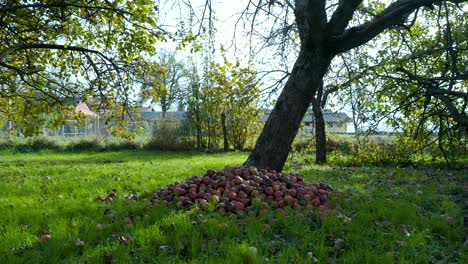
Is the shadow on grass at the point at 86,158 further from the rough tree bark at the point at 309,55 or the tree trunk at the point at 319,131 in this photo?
the rough tree bark at the point at 309,55

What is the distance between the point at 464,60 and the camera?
9.38m

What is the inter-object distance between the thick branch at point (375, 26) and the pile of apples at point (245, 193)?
2475 mm

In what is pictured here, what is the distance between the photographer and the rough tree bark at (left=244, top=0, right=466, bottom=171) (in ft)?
19.8

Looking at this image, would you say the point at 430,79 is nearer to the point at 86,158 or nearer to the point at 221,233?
the point at 221,233

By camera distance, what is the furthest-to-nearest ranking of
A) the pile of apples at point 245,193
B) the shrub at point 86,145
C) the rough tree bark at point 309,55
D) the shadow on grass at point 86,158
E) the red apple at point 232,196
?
the shrub at point 86,145
the shadow on grass at point 86,158
the rough tree bark at point 309,55
the red apple at point 232,196
the pile of apples at point 245,193

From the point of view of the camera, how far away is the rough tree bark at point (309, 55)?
602 cm

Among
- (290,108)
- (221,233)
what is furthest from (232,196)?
(290,108)

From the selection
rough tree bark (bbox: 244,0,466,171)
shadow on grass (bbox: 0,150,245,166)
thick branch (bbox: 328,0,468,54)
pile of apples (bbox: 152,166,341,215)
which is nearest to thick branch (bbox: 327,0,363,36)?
rough tree bark (bbox: 244,0,466,171)

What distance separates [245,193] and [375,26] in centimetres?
364

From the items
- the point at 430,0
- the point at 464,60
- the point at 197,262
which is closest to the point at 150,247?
the point at 197,262

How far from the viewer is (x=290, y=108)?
248 inches

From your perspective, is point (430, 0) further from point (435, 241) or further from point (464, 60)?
point (464, 60)

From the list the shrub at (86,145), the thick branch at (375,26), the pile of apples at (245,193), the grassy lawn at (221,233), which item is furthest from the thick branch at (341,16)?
the shrub at (86,145)

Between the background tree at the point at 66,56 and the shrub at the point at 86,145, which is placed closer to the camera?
the background tree at the point at 66,56
